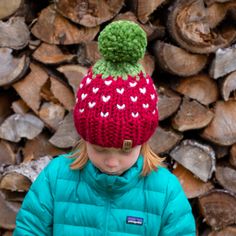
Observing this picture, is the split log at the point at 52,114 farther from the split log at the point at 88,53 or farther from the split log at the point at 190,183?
the split log at the point at 190,183

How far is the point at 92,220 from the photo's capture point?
1.53 meters

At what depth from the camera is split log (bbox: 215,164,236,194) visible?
2.15m

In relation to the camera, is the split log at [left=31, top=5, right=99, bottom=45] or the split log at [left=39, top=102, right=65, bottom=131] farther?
the split log at [left=39, top=102, right=65, bottom=131]

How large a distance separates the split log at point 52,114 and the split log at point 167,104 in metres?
0.35

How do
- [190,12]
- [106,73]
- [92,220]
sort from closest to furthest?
[106,73] < [92,220] < [190,12]

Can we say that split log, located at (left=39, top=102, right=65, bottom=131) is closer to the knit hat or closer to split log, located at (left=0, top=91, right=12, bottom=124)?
split log, located at (left=0, top=91, right=12, bottom=124)

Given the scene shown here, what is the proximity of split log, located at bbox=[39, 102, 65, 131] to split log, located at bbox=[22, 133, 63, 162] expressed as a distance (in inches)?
3.2

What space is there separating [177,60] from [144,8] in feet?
0.69

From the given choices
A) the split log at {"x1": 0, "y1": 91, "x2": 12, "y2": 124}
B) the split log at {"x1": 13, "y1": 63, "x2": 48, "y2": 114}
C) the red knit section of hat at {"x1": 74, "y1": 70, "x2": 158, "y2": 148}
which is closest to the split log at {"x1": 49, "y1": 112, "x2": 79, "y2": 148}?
the split log at {"x1": 13, "y1": 63, "x2": 48, "y2": 114}

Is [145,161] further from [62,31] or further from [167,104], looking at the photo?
[62,31]

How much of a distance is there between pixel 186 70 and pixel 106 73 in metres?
0.68

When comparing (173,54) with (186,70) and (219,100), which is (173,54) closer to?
(186,70)

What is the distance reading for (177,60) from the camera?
6.44ft

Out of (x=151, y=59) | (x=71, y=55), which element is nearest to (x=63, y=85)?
(x=71, y=55)
